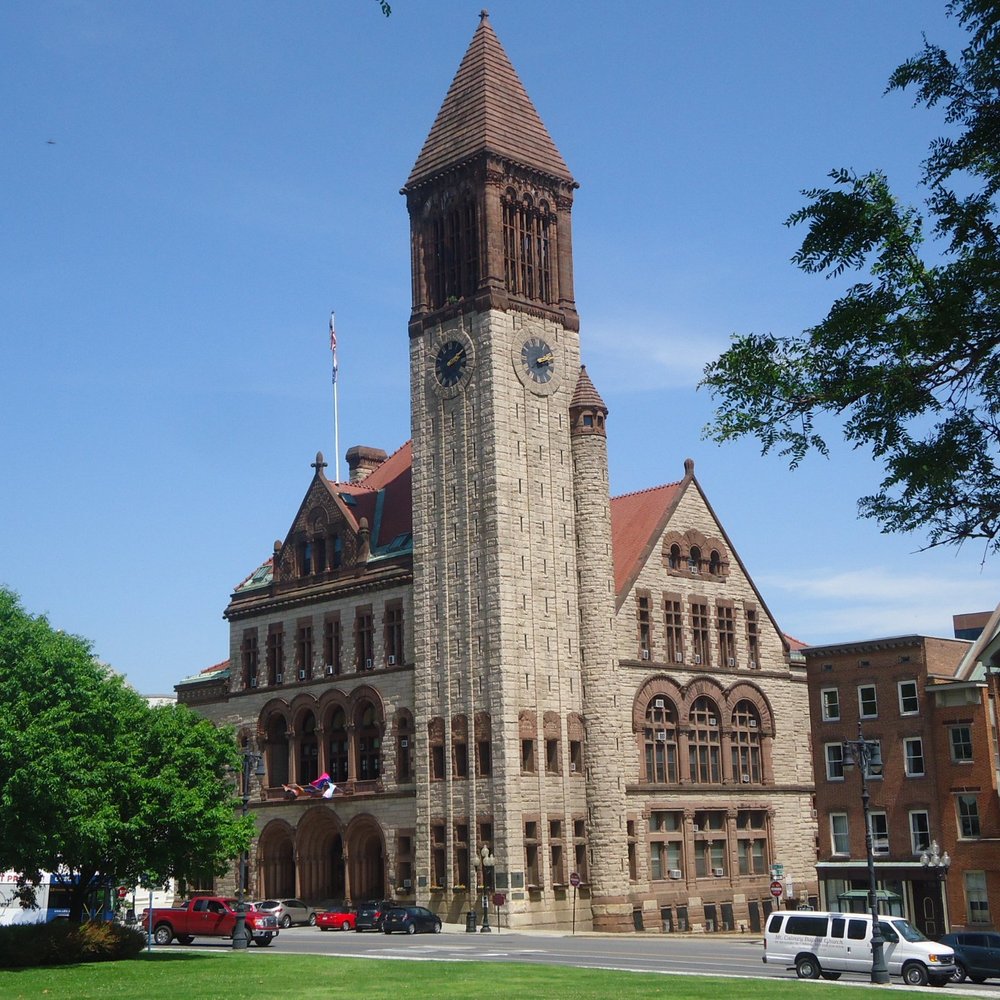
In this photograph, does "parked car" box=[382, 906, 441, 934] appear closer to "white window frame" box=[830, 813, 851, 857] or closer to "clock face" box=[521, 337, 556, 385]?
"white window frame" box=[830, 813, 851, 857]

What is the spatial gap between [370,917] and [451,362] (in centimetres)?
2730

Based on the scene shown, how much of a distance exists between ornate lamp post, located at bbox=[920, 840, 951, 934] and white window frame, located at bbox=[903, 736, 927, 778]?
3.53 meters

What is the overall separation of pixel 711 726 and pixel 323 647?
21.0 m

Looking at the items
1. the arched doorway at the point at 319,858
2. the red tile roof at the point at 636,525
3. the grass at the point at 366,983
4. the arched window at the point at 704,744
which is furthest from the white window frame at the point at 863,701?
the grass at the point at 366,983

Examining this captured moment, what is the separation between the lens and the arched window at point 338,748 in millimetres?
74750

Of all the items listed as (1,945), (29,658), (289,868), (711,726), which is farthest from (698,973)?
(289,868)

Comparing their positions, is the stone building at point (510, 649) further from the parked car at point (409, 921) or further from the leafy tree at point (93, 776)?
the leafy tree at point (93, 776)

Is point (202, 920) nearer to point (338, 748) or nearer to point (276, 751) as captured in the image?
point (338, 748)

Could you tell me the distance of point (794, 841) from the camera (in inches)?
3012

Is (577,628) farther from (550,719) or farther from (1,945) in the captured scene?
(1,945)

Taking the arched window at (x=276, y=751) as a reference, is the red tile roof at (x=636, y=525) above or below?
above

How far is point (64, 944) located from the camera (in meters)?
41.5

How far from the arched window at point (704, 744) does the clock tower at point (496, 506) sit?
24.0 feet

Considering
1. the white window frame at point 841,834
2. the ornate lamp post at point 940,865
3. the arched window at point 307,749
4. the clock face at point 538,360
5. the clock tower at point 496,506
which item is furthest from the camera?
the arched window at point 307,749
